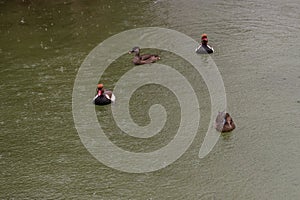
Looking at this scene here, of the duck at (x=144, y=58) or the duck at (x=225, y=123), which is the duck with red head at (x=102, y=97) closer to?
the duck at (x=144, y=58)

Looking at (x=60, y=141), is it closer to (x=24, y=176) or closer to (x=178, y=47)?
(x=24, y=176)

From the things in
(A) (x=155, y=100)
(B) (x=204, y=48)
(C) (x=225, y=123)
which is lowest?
(C) (x=225, y=123)

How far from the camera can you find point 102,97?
34.1ft

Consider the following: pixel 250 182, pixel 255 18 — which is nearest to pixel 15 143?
pixel 250 182

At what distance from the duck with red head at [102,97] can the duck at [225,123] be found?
2.49m

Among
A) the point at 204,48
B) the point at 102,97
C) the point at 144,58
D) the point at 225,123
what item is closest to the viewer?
the point at 225,123

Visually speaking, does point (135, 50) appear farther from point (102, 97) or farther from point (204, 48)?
point (102, 97)

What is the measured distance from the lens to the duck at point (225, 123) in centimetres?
903

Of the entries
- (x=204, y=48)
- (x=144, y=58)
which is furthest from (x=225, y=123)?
(x=204, y=48)

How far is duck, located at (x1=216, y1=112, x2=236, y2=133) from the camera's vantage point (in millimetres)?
9028

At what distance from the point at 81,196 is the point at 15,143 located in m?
2.17

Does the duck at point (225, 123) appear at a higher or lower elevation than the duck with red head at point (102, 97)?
lower

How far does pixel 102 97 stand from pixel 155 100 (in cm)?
110

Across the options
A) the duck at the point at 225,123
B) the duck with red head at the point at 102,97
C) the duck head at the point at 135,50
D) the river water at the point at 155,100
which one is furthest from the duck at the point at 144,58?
the duck at the point at 225,123
